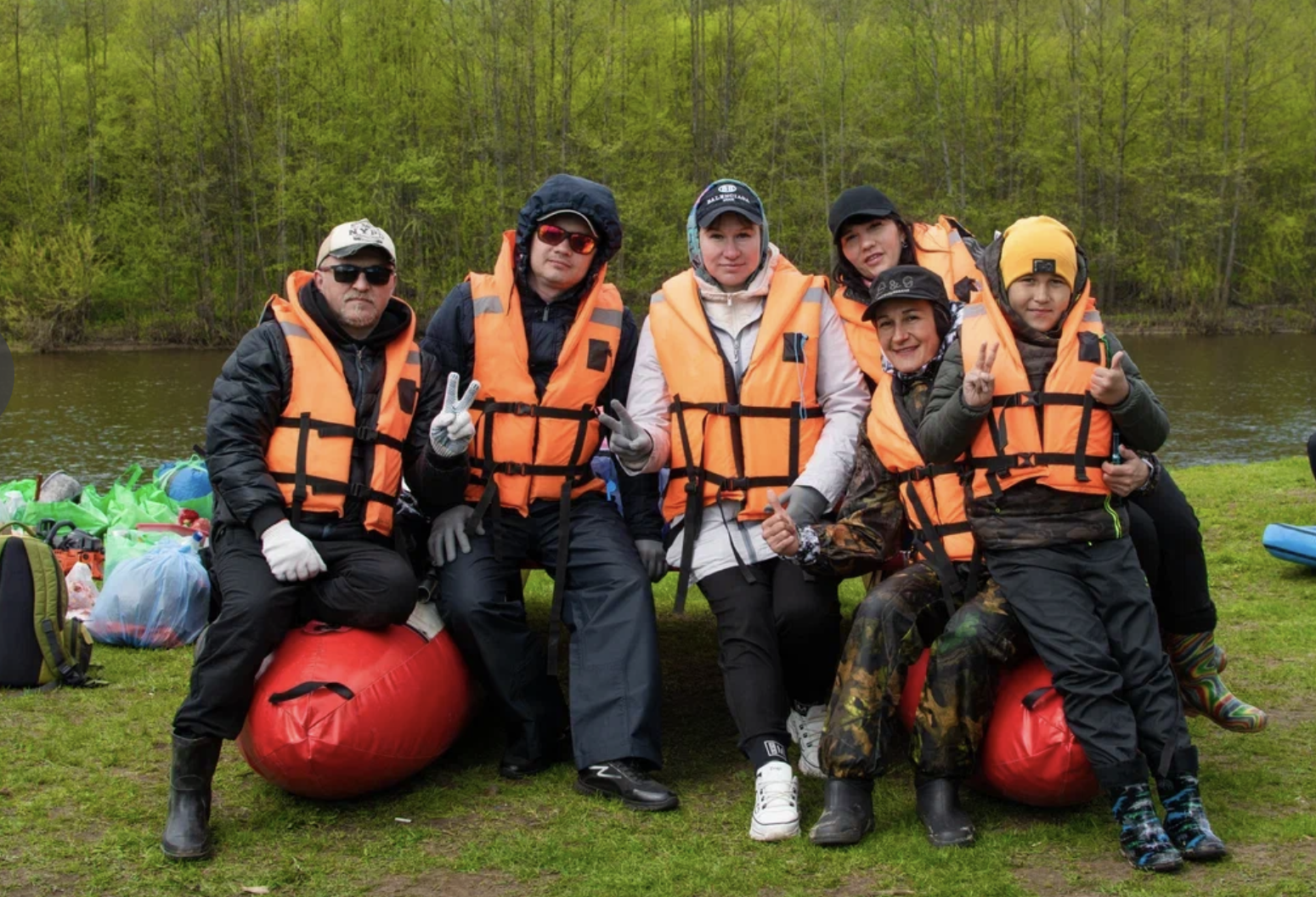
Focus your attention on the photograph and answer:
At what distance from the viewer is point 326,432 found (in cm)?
407

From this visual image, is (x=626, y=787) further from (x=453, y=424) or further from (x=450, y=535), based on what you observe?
(x=453, y=424)

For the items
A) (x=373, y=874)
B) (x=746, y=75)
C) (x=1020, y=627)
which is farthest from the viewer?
(x=746, y=75)

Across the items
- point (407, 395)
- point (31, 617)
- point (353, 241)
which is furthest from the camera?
point (31, 617)

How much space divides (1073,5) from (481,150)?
53.6 feet

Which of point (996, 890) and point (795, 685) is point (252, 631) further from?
point (996, 890)

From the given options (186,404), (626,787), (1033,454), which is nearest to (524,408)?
(626,787)

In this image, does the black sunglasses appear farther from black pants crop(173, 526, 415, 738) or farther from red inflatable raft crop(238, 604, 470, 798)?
red inflatable raft crop(238, 604, 470, 798)

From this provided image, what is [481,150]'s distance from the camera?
33.1m

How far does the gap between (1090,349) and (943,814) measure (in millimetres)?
1417

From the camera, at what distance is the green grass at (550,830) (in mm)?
3291

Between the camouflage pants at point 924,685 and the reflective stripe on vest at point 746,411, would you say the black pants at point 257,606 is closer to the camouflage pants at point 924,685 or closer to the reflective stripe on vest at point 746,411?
the reflective stripe on vest at point 746,411

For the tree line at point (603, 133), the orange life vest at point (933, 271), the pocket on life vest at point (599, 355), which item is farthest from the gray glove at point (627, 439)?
the tree line at point (603, 133)

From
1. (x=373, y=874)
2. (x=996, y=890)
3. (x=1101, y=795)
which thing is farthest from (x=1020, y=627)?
(x=373, y=874)

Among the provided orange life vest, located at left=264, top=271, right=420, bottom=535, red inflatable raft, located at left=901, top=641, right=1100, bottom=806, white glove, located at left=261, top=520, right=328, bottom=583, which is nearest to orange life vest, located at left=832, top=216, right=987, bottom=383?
red inflatable raft, located at left=901, top=641, right=1100, bottom=806
